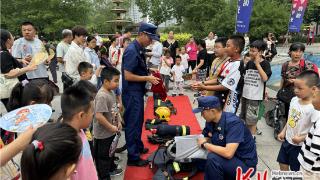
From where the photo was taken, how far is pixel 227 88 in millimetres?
3984

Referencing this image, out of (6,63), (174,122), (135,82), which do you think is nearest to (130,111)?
(135,82)

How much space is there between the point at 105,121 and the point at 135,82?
87cm

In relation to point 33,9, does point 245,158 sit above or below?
below

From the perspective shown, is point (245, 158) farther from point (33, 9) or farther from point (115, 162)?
point (33, 9)

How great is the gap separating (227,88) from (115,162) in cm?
188

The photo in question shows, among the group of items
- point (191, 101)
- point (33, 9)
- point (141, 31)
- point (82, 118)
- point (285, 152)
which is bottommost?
point (191, 101)

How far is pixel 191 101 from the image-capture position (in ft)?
26.9

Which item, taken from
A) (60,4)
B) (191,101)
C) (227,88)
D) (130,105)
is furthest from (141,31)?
(60,4)

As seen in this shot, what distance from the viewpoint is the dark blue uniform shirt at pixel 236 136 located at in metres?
3.03

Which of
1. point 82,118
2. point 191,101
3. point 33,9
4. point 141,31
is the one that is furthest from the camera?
point 33,9

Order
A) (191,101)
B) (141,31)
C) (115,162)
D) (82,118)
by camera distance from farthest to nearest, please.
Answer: (191,101) < (115,162) < (141,31) < (82,118)

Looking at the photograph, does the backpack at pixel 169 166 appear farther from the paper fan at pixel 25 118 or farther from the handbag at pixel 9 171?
the paper fan at pixel 25 118

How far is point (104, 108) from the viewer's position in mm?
3346

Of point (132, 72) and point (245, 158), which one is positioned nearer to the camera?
point (245, 158)
